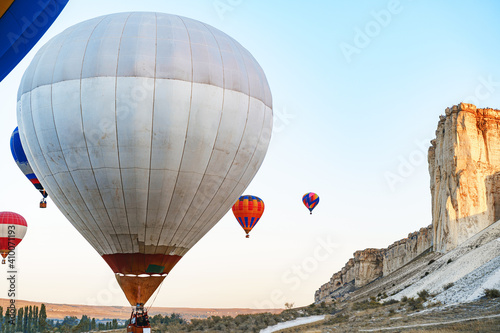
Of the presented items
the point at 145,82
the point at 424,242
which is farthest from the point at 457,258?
the point at 145,82

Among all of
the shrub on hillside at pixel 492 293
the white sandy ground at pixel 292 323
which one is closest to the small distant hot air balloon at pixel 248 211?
the white sandy ground at pixel 292 323

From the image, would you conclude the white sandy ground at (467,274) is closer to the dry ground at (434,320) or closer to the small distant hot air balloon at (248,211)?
the dry ground at (434,320)

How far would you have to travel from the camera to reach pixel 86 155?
17719 mm

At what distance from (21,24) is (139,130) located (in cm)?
685

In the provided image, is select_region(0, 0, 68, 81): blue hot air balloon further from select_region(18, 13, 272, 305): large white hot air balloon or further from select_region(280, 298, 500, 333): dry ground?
select_region(280, 298, 500, 333): dry ground

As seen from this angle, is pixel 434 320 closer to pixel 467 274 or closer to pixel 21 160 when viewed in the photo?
pixel 467 274

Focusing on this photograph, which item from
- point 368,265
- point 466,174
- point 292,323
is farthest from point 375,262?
point 292,323

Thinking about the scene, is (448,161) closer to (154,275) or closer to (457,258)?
(457,258)

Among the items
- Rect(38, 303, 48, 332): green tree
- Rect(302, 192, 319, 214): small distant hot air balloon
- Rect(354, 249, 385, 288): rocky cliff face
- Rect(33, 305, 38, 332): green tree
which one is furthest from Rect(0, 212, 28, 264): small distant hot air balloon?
Rect(354, 249, 385, 288): rocky cliff face

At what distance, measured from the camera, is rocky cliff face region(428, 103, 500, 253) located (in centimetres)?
5638

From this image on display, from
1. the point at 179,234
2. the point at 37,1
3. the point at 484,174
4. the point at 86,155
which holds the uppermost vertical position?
the point at 484,174

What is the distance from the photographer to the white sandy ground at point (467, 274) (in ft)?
91.6

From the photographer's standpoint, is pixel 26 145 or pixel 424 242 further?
pixel 424 242

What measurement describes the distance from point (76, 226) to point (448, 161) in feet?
160
